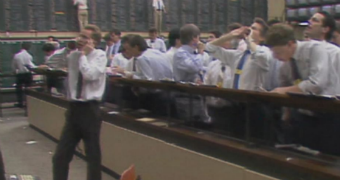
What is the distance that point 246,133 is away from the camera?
144 inches

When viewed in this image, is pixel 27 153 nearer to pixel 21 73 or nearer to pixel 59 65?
pixel 59 65

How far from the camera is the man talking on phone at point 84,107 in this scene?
14.9ft

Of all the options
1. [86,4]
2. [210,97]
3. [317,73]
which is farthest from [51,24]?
[317,73]

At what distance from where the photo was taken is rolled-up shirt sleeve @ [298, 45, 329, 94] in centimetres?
330

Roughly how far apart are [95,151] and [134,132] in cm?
61

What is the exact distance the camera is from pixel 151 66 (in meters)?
5.38

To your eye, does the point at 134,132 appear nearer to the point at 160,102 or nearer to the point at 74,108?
the point at 160,102

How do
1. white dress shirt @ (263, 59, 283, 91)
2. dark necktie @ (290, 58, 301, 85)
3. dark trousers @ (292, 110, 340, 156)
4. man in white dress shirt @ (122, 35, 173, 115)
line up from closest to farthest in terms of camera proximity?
dark trousers @ (292, 110, 340, 156) < dark necktie @ (290, 58, 301, 85) < white dress shirt @ (263, 59, 283, 91) < man in white dress shirt @ (122, 35, 173, 115)

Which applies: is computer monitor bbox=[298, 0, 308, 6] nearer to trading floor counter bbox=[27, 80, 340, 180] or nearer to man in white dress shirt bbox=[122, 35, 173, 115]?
trading floor counter bbox=[27, 80, 340, 180]

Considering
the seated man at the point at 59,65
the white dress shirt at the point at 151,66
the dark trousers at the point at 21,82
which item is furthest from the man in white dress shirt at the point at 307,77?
the dark trousers at the point at 21,82

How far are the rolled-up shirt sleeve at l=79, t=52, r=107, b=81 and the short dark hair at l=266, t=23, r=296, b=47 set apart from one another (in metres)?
1.86

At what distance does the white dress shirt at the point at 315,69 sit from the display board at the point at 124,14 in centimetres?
1205

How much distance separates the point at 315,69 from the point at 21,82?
9.85 m

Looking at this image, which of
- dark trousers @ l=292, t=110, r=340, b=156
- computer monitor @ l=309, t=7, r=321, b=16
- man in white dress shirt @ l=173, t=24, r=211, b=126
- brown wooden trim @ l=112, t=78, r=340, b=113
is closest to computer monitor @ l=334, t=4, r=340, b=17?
computer monitor @ l=309, t=7, r=321, b=16
